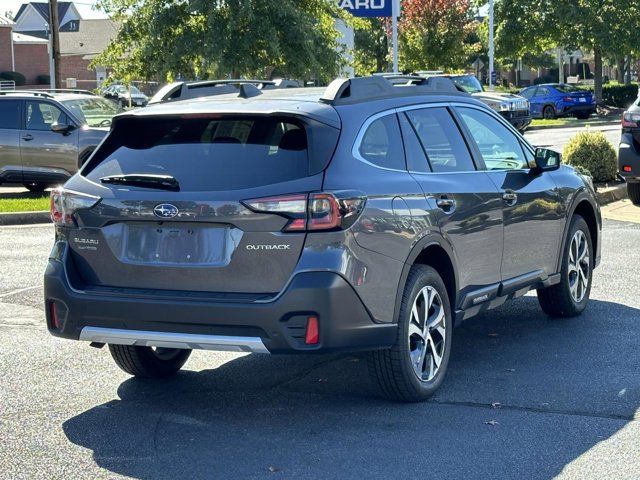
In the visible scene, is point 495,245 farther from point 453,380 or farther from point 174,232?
point 174,232

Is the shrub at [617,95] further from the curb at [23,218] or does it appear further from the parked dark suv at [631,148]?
the curb at [23,218]

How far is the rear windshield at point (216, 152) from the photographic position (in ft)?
19.1

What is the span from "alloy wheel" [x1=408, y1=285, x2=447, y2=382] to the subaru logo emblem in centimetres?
142

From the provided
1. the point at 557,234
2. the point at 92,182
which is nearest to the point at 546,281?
the point at 557,234

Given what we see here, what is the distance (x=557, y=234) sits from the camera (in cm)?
820

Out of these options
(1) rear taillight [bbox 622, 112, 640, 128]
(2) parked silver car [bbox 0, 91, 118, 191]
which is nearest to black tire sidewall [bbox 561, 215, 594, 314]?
(1) rear taillight [bbox 622, 112, 640, 128]

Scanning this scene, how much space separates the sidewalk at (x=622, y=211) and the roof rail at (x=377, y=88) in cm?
748

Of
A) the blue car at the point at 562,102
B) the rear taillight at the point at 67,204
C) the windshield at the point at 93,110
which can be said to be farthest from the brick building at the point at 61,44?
the rear taillight at the point at 67,204

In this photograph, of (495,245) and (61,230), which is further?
(495,245)

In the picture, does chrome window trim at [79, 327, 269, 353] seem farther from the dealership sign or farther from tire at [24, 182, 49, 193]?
the dealership sign

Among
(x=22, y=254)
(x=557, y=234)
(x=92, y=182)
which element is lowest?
(x=22, y=254)

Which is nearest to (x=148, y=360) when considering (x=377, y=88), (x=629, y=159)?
(x=377, y=88)

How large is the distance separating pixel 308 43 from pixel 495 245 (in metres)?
20.0

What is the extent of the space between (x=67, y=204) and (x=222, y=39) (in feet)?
69.9
